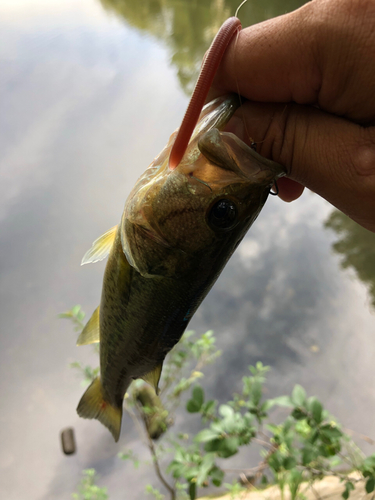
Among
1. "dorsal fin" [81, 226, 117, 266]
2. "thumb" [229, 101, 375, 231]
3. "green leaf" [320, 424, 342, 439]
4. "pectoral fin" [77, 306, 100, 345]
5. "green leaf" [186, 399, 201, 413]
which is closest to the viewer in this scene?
"thumb" [229, 101, 375, 231]

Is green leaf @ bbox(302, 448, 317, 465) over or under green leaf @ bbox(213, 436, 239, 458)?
over

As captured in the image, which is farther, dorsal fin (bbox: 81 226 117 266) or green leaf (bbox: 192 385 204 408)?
green leaf (bbox: 192 385 204 408)

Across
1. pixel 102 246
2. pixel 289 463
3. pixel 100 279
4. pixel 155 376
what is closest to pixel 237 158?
pixel 102 246

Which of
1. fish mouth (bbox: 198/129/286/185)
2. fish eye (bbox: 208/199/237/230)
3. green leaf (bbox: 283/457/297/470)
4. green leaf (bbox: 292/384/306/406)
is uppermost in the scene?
fish mouth (bbox: 198/129/286/185)

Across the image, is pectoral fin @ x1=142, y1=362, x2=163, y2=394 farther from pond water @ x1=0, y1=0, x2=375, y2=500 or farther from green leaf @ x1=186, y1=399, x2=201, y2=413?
pond water @ x1=0, y1=0, x2=375, y2=500

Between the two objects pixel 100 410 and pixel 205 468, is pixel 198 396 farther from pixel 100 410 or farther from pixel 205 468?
pixel 100 410

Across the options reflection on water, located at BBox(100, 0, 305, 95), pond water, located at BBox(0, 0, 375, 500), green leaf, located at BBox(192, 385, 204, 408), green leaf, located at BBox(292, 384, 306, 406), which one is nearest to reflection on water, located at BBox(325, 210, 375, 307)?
pond water, located at BBox(0, 0, 375, 500)

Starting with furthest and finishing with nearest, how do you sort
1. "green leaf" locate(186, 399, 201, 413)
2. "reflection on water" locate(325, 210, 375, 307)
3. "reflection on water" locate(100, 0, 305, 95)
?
"reflection on water" locate(100, 0, 305, 95) → "reflection on water" locate(325, 210, 375, 307) → "green leaf" locate(186, 399, 201, 413)
